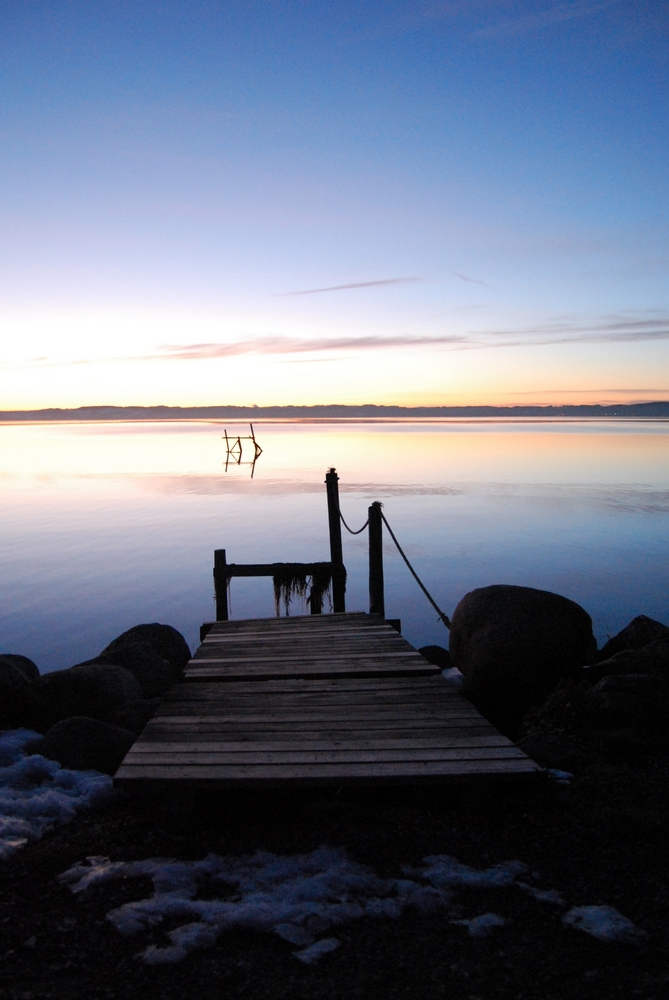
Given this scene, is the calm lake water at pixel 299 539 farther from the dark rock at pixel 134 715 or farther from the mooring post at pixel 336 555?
the dark rock at pixel 134 715

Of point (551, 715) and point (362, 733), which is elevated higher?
point (362, 733)

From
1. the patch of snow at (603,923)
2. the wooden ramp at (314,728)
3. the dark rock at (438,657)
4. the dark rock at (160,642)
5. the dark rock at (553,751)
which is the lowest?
the dark rock at (438,657)

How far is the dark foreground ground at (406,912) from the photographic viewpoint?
3.80 m

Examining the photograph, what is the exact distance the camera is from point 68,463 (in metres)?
60.6

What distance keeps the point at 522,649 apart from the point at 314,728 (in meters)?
4.84

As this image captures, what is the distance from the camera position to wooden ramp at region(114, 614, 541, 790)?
5.46 meters

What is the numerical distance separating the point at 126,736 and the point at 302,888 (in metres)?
3.26

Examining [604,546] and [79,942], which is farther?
[604,546]

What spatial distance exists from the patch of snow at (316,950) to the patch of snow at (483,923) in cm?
68

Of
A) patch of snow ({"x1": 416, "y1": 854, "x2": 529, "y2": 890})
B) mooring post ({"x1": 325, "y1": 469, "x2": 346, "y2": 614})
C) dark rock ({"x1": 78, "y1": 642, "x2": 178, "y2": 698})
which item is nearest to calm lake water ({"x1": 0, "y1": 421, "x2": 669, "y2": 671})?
mooring post ({"x1": 325, "y1": 469, "x2": 346, "y2": 614})

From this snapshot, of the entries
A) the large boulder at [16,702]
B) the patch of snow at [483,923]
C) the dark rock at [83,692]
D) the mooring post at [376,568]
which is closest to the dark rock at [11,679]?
the large boulder at [16,702]

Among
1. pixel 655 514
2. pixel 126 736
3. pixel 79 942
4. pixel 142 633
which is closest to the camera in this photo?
pixel 79 942

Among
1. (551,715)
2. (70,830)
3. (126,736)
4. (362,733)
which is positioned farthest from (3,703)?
(551,715)

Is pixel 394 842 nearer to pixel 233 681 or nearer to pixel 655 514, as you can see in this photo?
pixel 233 681
